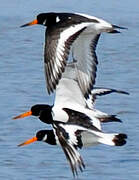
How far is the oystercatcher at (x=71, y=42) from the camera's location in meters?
9.38

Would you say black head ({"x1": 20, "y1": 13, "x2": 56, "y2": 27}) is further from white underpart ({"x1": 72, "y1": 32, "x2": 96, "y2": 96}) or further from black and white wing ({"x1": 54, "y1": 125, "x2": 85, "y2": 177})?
black and white wing ({"x1": 54, "y1": 125, "x2": 85, "y2": 177})

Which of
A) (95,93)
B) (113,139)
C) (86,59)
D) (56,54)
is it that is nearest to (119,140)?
(113,139)

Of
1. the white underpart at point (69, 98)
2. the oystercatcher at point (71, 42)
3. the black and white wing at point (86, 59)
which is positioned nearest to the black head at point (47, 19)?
the oystercatcher at point (71, 42)

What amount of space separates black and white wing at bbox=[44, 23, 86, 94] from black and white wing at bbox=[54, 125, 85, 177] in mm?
459

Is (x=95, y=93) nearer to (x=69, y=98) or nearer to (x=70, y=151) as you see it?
(x=69, y=98)

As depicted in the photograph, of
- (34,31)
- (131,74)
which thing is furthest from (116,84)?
(34,31)

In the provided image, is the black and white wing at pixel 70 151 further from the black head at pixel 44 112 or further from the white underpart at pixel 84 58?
the white underpart at pixel 84 58

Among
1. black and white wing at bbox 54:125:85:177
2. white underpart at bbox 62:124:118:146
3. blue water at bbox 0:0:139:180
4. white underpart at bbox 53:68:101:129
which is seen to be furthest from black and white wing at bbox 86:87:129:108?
black and white wing at bbox 54:125:85:177

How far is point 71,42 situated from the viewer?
952 centimetres

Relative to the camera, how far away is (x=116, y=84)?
45.4 ft

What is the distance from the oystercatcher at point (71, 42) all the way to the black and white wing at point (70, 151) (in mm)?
411

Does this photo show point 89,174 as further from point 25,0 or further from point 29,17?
point 25,0

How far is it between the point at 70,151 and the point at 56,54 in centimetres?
96

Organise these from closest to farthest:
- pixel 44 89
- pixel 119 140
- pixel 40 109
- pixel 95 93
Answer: pixel 119 140 → pixel 40 109 → pixel 95 93 → pixel 44 89
